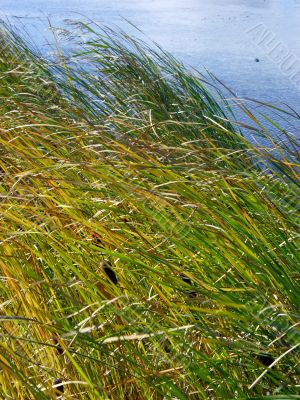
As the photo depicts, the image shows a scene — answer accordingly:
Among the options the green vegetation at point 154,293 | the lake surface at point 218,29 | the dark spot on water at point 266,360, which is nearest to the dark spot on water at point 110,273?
the green vegetation at point 154,293

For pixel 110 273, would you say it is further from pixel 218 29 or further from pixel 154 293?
pixel 218 29

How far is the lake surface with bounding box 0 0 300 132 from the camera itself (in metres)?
7.56

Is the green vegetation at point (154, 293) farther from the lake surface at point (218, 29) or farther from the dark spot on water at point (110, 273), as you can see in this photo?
the lake surface at point (218, 29)

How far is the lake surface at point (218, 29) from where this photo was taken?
756 centimetres

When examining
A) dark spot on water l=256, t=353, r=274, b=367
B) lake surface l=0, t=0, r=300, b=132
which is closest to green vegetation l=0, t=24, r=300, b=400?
dark spot on water l=256, t=353, r=274, b=367

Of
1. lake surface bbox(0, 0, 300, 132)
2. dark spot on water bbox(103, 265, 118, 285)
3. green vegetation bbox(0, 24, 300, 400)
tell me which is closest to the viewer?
green vegetation bbox(0, 24, 300, 400)

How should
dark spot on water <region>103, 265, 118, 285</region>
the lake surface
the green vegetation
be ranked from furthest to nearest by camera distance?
1. the lake surface
2. dark spot on water <region>103, 265, 118, 285</region>
3. the green vegetation

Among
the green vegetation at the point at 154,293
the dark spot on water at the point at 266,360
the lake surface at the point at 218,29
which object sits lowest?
the dark spot on water at the point at 266,360

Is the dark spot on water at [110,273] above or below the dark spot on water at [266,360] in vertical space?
above

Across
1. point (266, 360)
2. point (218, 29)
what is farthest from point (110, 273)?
point (218, 29)

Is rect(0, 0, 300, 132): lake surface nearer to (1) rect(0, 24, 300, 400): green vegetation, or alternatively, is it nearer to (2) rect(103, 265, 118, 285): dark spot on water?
(1) rect(0, 24, 300, 400): green vegetation

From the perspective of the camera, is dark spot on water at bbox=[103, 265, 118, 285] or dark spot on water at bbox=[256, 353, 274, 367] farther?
dark spot on water at bbox=[103, 265, 118, 285]

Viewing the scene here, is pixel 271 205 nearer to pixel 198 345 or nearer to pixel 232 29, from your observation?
pixel 198 345

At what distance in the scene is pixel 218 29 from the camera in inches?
427
